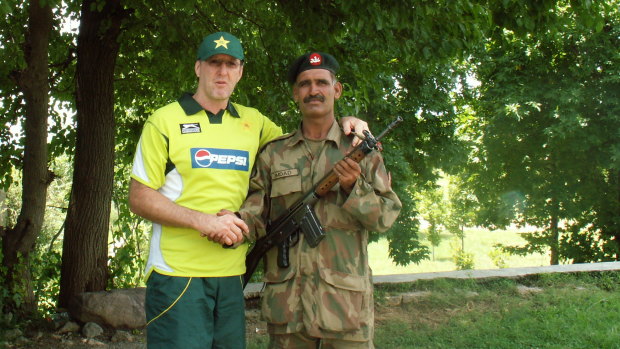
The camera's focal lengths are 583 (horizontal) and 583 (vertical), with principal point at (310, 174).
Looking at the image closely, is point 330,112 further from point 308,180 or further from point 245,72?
point 245,72

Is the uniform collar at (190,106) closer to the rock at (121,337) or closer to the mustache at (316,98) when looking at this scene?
the mustache at (316,98)

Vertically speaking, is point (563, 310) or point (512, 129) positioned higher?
point (512, 129)

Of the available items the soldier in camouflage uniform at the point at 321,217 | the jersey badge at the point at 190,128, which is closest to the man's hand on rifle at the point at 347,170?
the soldier in camouflage uniform at the point at 321,217

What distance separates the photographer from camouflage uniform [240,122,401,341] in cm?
299

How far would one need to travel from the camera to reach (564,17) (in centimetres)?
561

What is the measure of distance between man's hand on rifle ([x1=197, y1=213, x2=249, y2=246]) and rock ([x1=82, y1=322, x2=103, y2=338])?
3831 millimetres

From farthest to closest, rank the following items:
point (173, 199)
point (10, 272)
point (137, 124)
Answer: point (137, 124), point (10, 272), point (173, 199)

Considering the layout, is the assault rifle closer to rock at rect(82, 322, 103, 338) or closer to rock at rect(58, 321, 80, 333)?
rock at rect(82, 322, 103, 338)

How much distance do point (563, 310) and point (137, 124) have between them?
6450mm

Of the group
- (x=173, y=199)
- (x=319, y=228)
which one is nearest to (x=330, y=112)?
(x=319, y=228)

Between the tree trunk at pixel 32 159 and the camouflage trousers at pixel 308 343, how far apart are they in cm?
441

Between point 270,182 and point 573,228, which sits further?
point 573,228

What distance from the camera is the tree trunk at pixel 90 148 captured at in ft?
20.9

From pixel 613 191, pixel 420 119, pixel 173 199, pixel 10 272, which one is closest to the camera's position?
pixel 173 199
